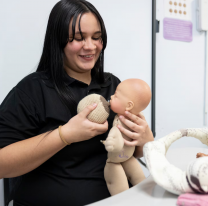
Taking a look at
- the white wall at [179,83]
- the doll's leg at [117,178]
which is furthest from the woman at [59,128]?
the white wall at [179,83]

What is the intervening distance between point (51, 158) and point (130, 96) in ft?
1.32

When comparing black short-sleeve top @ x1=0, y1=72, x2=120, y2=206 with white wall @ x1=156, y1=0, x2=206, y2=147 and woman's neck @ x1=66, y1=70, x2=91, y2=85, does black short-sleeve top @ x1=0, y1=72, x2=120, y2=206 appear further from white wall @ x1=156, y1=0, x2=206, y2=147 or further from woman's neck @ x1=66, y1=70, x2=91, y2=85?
white wall @ x1=156, y1=0, x2=206, y2=147

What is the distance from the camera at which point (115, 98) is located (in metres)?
0.73

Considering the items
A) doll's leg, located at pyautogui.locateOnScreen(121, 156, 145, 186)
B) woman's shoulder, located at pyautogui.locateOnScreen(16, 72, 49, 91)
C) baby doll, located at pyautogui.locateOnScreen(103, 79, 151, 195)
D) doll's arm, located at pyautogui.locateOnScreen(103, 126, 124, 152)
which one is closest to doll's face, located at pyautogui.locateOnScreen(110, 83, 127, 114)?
baby doll, located at pyautogui.locateOnScreen(103, 79, 151, 195)

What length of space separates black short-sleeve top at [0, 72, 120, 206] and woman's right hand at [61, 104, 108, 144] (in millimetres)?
124

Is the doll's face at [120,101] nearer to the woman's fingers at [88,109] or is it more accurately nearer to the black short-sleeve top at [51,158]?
the woman's fingers at [88,109]

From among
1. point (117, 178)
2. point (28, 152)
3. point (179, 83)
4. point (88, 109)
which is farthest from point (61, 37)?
point (179, 83)

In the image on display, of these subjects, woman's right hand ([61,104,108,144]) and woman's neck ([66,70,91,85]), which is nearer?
woman's right hand ([61,104,108,144])

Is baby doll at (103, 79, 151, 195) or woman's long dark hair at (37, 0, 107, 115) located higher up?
woman's long dark hair at (37, 0, 107, 115)

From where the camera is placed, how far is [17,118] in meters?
0.77

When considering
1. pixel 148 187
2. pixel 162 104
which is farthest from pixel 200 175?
pixel 162 104

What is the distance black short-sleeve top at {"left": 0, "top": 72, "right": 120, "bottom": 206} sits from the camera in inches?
30.8

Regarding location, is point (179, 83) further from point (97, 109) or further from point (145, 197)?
point (145, 197)

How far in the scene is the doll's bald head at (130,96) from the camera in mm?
704
